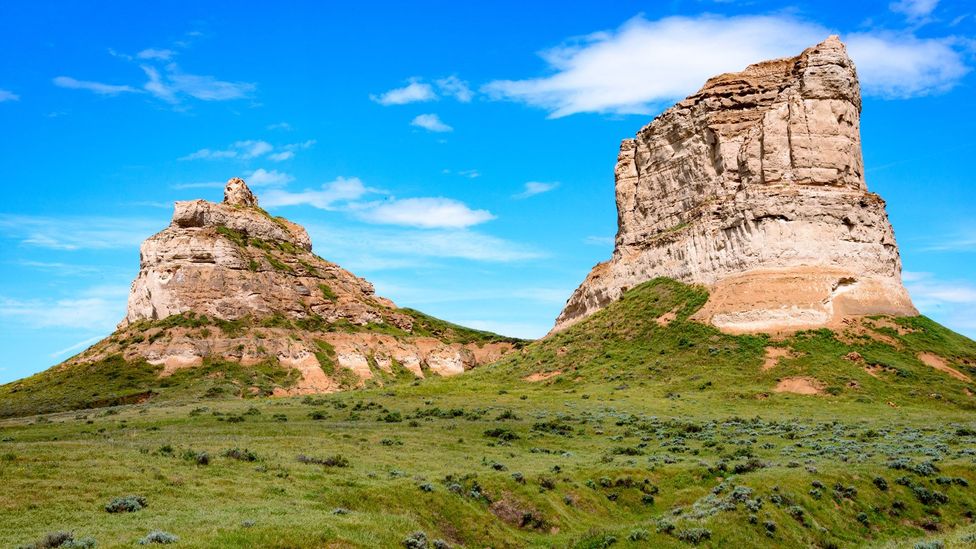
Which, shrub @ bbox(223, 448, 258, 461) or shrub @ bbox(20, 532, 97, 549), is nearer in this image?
shrub @ bbox(20, 532, 97, 549)

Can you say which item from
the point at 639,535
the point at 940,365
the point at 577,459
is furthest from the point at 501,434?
the point at 940,365

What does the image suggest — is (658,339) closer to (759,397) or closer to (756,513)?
(759,397)

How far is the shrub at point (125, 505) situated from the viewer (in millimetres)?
24375

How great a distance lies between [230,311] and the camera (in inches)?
4318

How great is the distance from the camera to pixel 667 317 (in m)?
77.7

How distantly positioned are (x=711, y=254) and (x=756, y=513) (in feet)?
170

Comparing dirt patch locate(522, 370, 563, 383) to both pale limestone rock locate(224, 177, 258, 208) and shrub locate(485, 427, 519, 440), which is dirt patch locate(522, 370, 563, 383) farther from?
pale limestone rock locate(224, 177, 258, 208)

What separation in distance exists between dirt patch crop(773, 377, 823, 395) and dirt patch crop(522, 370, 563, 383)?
68.0ft

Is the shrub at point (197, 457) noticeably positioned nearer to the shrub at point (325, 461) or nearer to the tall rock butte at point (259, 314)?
the shrub at point (325, 461)

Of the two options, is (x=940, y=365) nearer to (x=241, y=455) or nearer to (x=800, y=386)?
(x=800, y=386)

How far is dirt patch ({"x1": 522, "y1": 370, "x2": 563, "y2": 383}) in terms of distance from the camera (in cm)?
7638

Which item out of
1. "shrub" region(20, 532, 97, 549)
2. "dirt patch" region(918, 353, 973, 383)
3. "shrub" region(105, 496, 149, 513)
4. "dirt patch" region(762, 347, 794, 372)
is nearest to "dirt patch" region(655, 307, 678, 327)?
"dirt patch" region(762, 347, 794, 372)

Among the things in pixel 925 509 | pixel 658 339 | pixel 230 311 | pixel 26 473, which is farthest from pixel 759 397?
pixel 230 311

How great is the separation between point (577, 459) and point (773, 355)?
109 feet
